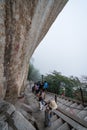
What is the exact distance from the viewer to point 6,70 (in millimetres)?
5801

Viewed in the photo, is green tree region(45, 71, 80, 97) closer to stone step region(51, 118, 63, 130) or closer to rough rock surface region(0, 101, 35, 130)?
stone step region(51, 118, 63, 130)

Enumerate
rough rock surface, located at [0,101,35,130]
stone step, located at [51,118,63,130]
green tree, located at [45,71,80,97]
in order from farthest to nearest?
green tree, located at [45,71,80,97]
stone step, located at [51,118,63,130]
rough rock surface, located at [0,101,35,130]

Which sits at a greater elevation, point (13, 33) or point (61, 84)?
point (13, 33)

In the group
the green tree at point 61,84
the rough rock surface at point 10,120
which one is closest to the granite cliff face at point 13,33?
the rough rock surface at point 10,120

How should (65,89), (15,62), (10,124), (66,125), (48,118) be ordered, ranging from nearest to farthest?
(10,124) < (66,125) < (48,118) < (15,62) < (65,89)

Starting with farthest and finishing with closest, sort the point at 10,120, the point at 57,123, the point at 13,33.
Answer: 1. the point at 13,33
2. the point at 57,123
3. the point at 10,120

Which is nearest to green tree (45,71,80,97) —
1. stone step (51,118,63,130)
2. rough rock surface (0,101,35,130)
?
stone step (51,118,63,130)

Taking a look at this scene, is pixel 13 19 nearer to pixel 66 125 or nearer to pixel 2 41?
pixel 2 41

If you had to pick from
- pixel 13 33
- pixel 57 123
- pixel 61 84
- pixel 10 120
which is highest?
pixel 13 33

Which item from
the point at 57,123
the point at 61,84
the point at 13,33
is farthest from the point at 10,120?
the point at 61,84

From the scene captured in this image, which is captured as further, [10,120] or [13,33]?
[13,33]

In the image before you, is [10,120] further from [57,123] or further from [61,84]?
[61,84]

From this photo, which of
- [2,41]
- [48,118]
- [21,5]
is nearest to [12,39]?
[2,41]

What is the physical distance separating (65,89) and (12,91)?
405 inches
